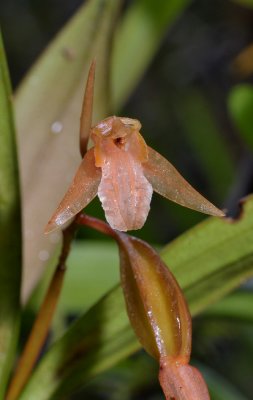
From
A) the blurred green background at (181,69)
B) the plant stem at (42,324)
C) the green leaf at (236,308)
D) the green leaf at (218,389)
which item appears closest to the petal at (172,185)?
the plant stem at (42,324)

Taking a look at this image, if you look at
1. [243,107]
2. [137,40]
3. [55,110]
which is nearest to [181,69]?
[137,40]

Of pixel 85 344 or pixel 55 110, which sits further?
pixel 55 110

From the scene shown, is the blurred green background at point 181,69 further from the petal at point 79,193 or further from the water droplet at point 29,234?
the petal at point 79,193

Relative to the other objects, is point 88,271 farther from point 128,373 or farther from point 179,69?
point 179,69

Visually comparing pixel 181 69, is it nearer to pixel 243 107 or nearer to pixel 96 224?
pixel 243 107

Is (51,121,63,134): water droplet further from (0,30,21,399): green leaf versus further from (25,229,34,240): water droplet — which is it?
(0,30,21,399): green leaf

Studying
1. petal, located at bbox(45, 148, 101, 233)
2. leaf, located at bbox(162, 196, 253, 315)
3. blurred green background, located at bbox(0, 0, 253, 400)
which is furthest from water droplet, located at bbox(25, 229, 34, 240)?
blurred green background, located at bbox(0, 0, 253, 400)

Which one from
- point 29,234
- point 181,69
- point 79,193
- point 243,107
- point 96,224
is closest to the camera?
point 79,193
